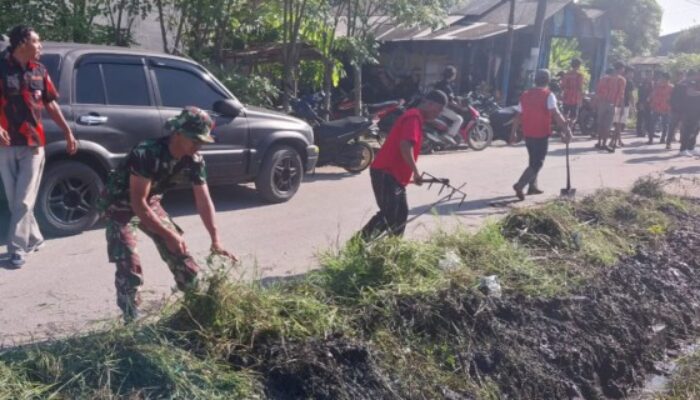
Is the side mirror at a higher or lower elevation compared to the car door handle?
higher

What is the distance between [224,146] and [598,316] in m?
4.64

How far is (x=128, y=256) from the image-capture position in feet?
14.7

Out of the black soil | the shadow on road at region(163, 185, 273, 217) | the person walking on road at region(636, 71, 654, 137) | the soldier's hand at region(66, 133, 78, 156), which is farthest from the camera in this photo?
the person walking on road at region(636, 71, 654, 137)

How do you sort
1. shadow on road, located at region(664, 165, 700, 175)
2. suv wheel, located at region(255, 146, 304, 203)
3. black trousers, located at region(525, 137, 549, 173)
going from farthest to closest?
shadow on road, located at region(664, 165, 700, 175), black trousers, located at region(525, 137, 549, 173), suv wheel, located at region(255, 146, 304, 203)

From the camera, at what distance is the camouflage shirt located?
427 cm

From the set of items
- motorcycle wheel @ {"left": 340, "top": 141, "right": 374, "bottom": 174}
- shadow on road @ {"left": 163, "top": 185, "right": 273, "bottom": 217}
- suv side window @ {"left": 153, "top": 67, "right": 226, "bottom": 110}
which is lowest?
shadow on road @ {"left": 163, "top": 185, "right": 273, "bottom": 217}

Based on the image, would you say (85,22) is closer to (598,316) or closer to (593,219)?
(593,219)

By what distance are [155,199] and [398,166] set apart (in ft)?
7.49

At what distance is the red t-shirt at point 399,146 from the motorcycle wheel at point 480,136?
29.8ft

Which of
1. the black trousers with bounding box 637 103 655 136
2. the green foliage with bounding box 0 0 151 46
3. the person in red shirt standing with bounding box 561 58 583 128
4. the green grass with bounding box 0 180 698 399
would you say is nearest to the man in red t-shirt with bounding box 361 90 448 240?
the green grass with bounding box 0 180 698 399

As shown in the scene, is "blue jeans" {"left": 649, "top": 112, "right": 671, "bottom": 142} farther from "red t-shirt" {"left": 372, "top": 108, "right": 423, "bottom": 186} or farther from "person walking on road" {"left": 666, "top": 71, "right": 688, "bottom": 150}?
"red t-shirt" {"left": 372, "top": 108, "right": 423, "bottom": 186}

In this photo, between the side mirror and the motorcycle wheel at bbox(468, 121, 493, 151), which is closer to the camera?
the side mirror

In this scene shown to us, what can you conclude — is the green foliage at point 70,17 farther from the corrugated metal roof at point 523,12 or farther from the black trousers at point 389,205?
the corrugated metal roof at point 523,12

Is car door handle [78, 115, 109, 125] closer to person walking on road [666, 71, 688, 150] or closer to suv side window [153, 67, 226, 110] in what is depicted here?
suv side window [153, 67, 226, 110]
